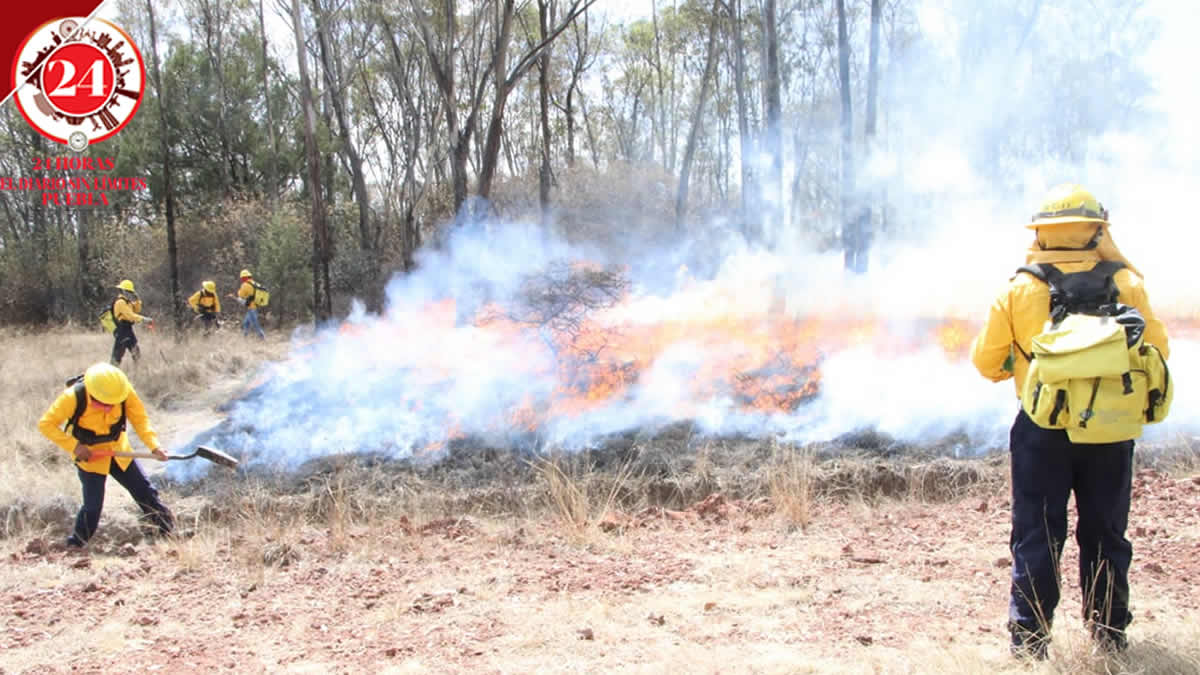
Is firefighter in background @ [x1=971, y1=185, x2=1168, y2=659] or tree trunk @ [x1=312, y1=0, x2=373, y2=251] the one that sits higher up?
tree trunk @ [x1=312, y1=0, x2=373, y2=251]

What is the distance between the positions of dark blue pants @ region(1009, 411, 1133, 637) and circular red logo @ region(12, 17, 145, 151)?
9.41 metres

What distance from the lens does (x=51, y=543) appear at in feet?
18.9

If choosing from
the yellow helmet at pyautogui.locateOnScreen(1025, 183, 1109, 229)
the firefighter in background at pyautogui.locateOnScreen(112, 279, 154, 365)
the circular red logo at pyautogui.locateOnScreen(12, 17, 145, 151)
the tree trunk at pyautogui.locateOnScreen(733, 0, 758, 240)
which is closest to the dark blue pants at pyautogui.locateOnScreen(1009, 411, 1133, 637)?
the yellow helmet at pyautogui.locateOnScreen(1025, 183, 1109, 229)

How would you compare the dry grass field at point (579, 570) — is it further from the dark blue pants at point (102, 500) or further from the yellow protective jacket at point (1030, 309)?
the yellow protective jacket at point (1030, 309)

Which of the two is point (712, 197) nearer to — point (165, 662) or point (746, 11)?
point (746, 11)

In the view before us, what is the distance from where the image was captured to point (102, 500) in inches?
224

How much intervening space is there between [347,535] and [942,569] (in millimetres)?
3794

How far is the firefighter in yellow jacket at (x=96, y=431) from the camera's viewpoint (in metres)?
5.47

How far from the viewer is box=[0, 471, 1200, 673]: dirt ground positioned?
3264 mm

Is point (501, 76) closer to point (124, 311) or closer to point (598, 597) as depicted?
point (124, 311)

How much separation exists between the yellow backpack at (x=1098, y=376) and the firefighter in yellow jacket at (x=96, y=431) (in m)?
5.59

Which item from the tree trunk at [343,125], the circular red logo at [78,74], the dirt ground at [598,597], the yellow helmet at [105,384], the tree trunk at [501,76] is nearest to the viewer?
the dirt ground at [598,597]

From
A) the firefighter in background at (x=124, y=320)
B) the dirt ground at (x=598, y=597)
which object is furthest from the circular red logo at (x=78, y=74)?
the dirt ground at (x=598, y=597)

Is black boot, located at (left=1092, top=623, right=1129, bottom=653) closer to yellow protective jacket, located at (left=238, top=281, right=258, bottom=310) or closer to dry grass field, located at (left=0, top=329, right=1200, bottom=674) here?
dry grass field, located at (left=0, top=329, right=1200, bottom=674)
